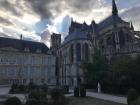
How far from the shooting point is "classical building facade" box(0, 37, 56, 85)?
5588 centimetres

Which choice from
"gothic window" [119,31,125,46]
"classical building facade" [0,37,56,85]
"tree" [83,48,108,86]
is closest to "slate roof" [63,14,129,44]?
"gothic window" [119,31,125,46]

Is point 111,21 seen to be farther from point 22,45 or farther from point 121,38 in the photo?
point 22,45

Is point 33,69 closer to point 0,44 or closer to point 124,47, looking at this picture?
point 0,44

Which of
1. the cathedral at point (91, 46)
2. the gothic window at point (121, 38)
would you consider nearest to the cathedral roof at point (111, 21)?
the cathedral at point (91, 46)

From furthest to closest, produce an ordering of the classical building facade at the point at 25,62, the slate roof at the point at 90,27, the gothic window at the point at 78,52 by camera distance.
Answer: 1. the slate roof at the point at 90,27
2. the gothic window at the point at 78,52
3. the classical building facade at the point at 25,62

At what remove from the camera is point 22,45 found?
202 ft

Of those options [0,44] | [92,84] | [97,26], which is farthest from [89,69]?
[97,26]

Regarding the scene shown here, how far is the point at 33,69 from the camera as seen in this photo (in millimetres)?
60219

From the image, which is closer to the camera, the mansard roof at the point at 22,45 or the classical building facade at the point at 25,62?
the classical building facade at the point at 25,62

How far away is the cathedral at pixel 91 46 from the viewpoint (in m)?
59.3

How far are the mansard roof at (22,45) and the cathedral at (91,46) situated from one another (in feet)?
25.2

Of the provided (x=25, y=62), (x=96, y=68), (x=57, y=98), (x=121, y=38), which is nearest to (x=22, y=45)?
(x=25, y=62)

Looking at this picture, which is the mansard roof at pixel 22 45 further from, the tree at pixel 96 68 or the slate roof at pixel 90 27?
the tree at pixel 96 68

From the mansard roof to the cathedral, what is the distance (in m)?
7.69
